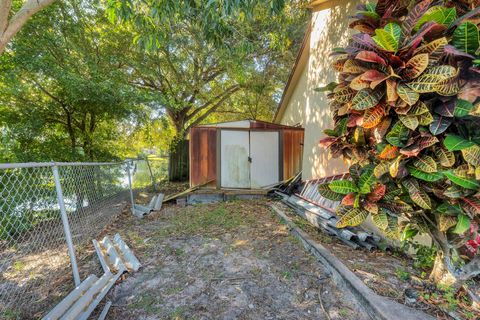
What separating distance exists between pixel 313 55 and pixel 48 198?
563 centimetres

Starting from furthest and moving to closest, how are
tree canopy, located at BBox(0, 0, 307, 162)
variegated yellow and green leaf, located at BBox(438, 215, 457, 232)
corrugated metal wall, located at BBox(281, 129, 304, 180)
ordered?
corrugated metal wall, located at BBox(281, 129, 304, 180), tree canopy, located at BBox(0, 0, 307, 162), variegated yellow and green leaf, located at BBox(438, 215, 457, 232)

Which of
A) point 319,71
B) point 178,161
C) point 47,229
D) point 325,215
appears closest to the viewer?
point 47,229

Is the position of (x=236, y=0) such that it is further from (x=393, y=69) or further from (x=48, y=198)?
(x=48, y=198)

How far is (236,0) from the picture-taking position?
8.27 ft

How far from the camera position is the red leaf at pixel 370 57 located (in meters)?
1.66

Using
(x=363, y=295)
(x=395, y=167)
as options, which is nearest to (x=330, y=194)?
(x=395, y=167)

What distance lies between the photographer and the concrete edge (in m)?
1.70

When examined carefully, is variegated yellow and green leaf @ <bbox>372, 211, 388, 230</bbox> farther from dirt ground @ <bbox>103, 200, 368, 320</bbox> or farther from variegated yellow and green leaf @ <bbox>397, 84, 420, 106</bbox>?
variegated yellow and green leaf @ <bbox>397, 84, 420, 106</bbox>

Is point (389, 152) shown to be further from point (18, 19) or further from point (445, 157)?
point (18, 19)

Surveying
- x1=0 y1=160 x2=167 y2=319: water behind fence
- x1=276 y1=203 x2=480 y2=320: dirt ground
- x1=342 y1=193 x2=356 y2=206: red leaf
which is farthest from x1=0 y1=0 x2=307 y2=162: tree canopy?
x1=276 y1=203 x2=480 y2=320: dirt ground

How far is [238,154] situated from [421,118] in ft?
16.8

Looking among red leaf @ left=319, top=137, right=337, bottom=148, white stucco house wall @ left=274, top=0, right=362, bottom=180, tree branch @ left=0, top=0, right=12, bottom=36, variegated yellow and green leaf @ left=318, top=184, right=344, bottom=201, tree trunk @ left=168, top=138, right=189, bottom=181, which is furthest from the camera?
tree trunk @ left=168, top=138, right=189, bottom=181

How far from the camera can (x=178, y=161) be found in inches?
375

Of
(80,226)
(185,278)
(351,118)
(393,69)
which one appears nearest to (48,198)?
(80,226)
